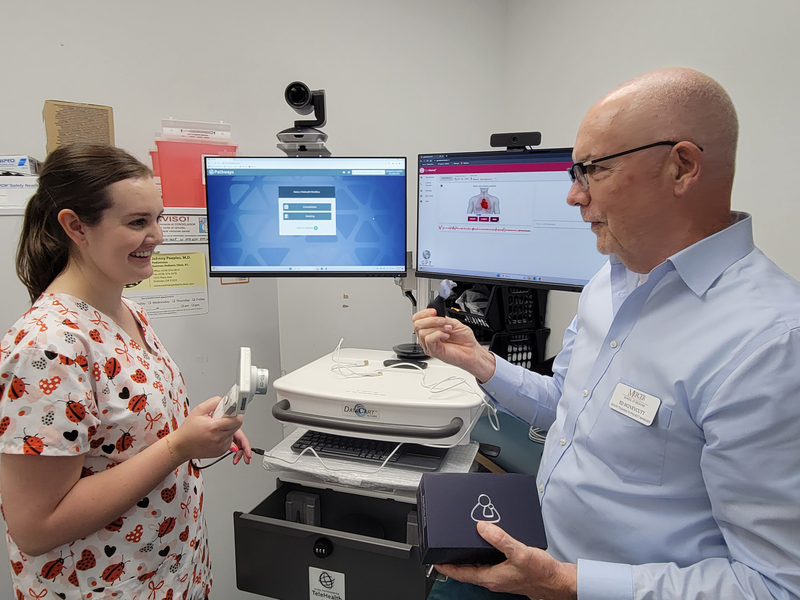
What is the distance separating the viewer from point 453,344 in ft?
3.57

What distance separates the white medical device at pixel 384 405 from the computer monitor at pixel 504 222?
1.10 feet

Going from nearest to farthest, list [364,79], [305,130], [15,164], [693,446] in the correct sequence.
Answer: [693,446]
[15,164]
[305,130]
[364,79]

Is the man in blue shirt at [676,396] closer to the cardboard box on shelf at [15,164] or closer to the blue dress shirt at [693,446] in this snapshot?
the blue dress shirt at [693,446]

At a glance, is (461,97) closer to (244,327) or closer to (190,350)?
(244,327)

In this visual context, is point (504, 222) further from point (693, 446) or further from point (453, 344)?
point (693, 446)

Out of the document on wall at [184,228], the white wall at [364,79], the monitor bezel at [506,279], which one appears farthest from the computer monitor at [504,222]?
the document on wall at [184,228]

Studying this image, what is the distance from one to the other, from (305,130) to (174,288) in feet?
2.10

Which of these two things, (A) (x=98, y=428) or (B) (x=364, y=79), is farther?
(B) (x=364, y=79)

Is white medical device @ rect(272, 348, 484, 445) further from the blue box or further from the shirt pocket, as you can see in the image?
the shirt pocket

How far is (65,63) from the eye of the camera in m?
1.63

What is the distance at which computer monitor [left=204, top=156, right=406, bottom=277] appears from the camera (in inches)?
54.9

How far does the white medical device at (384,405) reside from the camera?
1086 mm

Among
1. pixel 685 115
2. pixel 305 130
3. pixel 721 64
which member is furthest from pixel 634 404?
pixel 305 130

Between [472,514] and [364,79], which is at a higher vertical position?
[364,79]
